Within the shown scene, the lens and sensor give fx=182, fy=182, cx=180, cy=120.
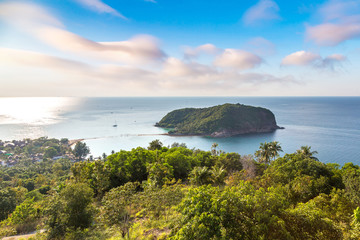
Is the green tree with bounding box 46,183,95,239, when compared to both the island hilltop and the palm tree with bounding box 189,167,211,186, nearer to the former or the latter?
the palm tree with bounding box 189,167,211,186

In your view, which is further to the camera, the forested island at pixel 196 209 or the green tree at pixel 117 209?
the green tree at pixel 117 209

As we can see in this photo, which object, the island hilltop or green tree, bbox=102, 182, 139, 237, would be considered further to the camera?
the island hilltop

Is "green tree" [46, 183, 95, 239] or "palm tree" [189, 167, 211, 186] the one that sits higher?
"green tree" [46, 183, 95, 239]

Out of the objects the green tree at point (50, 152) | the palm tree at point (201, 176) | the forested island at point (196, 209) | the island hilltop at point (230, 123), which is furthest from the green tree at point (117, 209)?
the island hilltop at point (230, 123)

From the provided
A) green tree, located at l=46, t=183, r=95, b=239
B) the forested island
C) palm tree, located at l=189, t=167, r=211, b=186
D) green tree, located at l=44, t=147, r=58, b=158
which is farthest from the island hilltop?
green tree, located at l=46, t=183, r=95, b=239

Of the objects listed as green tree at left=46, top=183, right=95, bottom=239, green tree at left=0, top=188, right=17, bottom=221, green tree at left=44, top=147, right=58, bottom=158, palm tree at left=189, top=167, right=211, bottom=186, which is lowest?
green tree at left=44, top=147, right=58, bottom=158

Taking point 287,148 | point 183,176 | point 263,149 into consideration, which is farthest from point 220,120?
point 183,176

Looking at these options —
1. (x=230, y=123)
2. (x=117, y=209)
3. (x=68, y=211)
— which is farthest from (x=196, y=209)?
(x=230, y=123)

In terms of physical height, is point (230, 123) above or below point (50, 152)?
above

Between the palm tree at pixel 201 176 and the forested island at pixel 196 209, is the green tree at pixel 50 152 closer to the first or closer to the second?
the forested island at pixel 196 209

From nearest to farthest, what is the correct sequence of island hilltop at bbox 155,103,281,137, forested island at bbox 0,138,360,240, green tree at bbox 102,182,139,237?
forested island at bbox 0,138,360,240 < green tree at bbox 102,182,139,237 < island hilltop at bbox 155,103,281,137

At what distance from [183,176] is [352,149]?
310ft

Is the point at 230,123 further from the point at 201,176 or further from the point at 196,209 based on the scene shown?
the point at 196,209

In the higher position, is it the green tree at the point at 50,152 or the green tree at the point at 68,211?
the green tree at the point at 68,211
